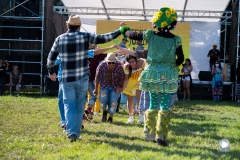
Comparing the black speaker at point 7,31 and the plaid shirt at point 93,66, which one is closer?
the plaid shirt at point 93,66

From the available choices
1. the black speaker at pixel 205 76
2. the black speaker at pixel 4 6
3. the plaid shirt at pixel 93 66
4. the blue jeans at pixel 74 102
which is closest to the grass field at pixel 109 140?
the blue jeans at pixel 74 102

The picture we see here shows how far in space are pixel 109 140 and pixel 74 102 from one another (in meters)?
0.79

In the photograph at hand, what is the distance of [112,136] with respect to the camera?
7.21 meters

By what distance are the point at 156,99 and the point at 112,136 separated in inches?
44.3

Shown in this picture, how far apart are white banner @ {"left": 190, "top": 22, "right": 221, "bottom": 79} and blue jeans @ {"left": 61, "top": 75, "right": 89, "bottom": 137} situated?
13153 millimetres

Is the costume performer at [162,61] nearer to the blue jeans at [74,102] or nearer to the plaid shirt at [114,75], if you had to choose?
the blue jeans at [74,102]

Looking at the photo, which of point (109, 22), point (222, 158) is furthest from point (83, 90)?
point (109, 22)

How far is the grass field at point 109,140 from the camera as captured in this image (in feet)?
18.5

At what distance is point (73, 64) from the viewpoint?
21.7 feet

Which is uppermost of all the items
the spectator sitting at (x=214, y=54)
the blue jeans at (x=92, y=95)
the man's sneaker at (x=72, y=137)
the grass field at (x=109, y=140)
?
the spectator sitting at (x=214, y=54)

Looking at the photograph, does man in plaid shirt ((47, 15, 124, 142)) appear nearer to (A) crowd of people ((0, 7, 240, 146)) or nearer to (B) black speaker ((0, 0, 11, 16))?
(A) crowd of people ((0, 7, 240, 146))

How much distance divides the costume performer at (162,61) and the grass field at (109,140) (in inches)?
17.5

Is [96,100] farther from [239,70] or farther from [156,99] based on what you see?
[239,70]

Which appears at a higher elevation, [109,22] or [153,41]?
[109,22]
